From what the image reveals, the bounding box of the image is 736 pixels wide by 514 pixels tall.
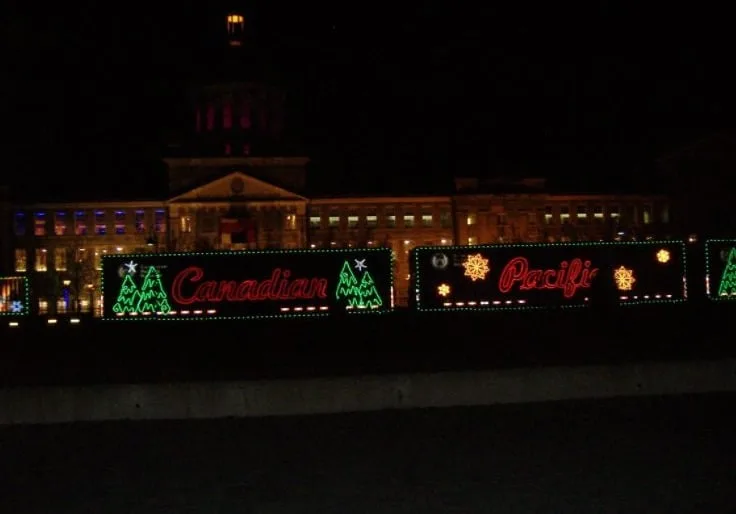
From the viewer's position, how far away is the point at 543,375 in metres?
A: 15.0

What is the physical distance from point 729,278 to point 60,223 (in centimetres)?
8245

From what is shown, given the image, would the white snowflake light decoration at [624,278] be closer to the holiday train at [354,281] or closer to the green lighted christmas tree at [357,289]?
the holiday train at [354,281]

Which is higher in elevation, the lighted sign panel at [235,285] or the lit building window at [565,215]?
the lit building window at [565,215]

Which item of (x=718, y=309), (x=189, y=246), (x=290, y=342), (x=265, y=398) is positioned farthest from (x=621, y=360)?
(x=189, y=246)

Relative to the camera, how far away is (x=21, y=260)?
95.9 metres

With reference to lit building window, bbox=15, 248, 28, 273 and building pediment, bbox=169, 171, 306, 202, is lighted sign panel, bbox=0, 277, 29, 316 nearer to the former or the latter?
lit building window, bbox=15, 248, 28, 273

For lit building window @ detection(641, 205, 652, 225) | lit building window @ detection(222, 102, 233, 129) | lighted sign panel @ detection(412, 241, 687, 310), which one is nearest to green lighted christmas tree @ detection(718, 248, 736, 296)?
lighted sign panel @ detection(412, 241, 687, 310)

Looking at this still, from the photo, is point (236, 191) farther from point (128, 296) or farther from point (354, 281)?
point (354, 281)

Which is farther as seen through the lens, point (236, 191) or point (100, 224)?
point (236, 191)

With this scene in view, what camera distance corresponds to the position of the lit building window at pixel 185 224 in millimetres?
100125

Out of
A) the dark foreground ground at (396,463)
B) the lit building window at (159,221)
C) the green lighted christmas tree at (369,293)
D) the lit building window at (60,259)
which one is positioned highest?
the lit building window at (159,221)

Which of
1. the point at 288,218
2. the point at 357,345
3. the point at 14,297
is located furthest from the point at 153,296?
the point at 288,218

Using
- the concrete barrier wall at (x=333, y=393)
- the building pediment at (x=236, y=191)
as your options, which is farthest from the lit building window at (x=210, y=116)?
the concrete barrier wall at (x=333, y=393)

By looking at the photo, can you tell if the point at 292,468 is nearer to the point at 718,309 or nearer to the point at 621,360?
the point at 621,360
